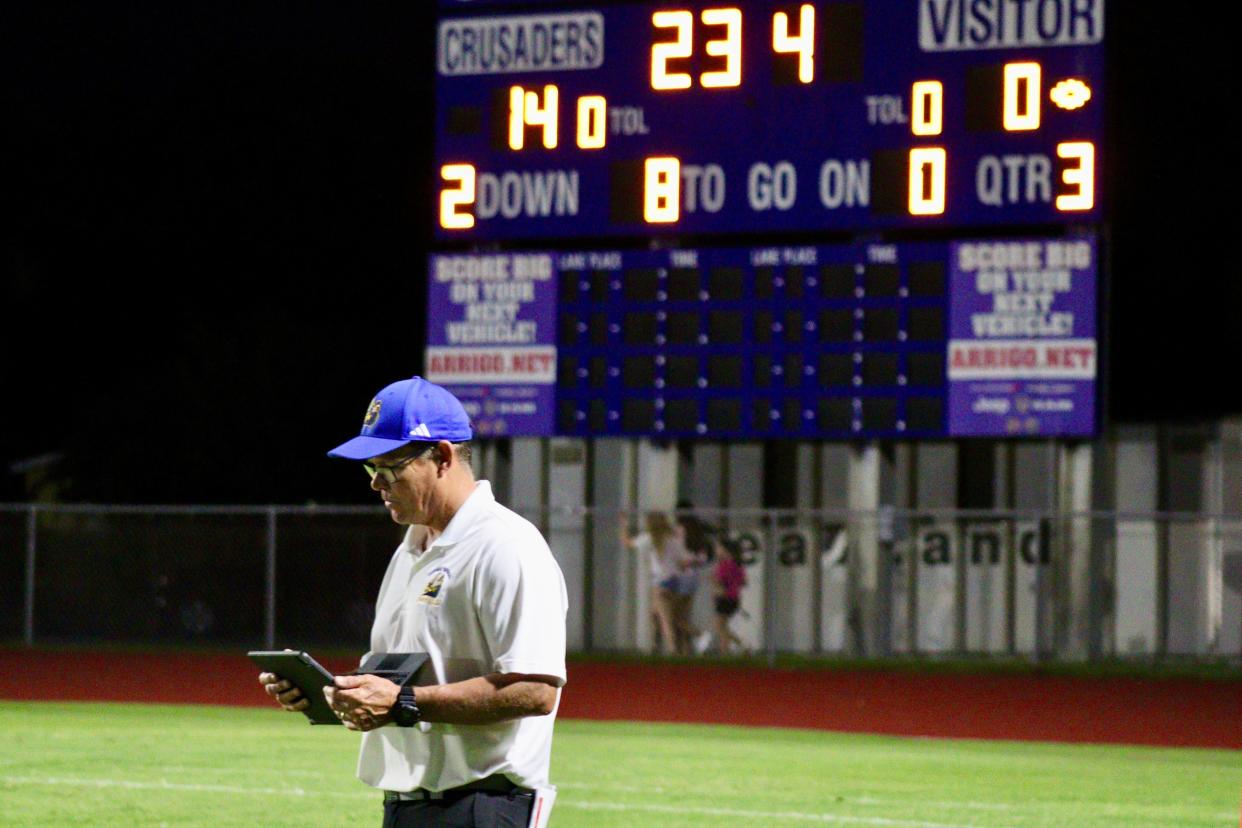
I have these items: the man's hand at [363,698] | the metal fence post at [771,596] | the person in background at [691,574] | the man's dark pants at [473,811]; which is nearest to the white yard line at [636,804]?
the man's dark pants at [473,811]

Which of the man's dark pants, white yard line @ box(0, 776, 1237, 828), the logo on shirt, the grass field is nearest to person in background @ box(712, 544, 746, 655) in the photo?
the grass field

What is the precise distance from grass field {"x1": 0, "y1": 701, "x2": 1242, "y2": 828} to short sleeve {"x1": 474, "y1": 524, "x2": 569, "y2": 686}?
5597 mm

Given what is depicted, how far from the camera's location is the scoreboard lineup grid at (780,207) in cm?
1706

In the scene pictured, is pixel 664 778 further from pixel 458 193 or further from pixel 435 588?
pixel 458 193

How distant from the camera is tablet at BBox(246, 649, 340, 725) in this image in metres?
3.89

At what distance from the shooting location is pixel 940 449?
79.5 ft

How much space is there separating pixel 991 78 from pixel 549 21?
13.9 ft

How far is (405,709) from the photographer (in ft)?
12.9

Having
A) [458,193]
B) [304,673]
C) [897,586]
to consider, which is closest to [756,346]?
[458,193]

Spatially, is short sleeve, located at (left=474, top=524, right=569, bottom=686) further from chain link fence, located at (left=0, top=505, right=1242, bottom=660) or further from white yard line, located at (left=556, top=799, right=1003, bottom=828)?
chain link fence, located at (left=0, top=505, right=1242, bottom=660)

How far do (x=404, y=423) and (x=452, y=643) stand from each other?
18.2 inches

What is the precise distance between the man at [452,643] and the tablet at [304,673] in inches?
1.1

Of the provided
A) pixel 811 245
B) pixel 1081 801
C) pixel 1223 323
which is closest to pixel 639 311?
pixel 811 245

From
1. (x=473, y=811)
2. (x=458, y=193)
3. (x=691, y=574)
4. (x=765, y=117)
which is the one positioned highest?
(x=765, y=117)
